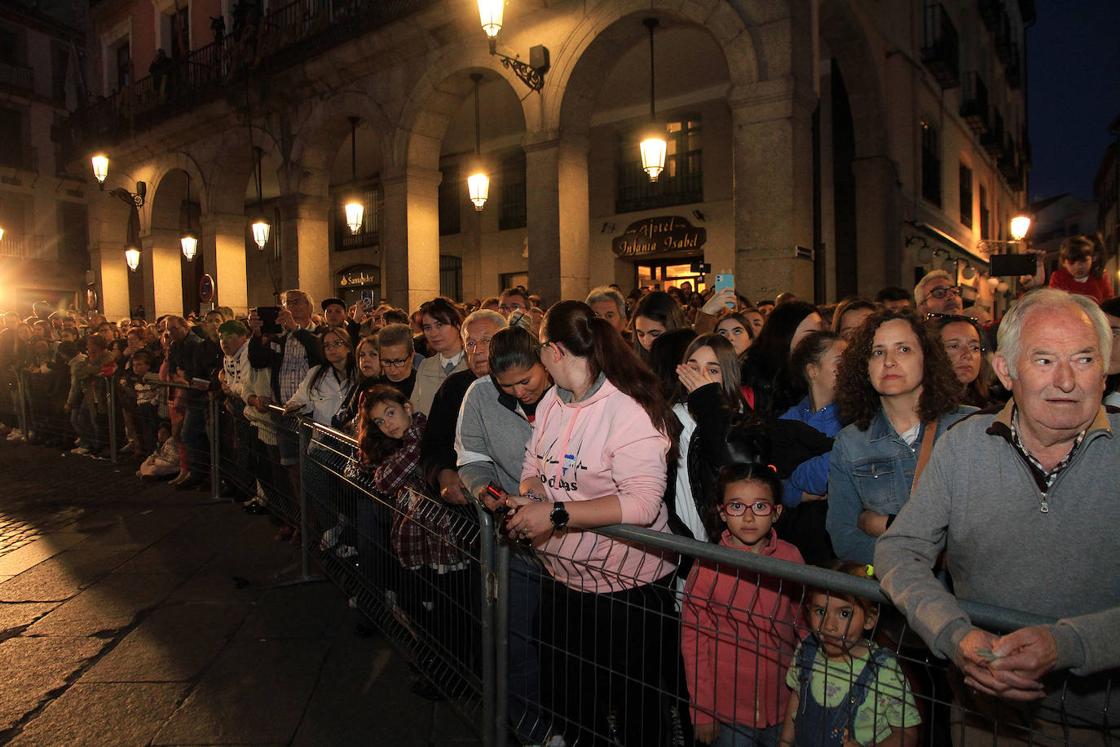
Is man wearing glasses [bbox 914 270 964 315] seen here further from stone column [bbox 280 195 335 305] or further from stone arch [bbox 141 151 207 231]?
stone arch [bbox 141 151 207 231]

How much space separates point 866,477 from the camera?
2715mm

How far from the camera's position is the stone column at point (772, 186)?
29.2ft

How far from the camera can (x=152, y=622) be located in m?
4.75

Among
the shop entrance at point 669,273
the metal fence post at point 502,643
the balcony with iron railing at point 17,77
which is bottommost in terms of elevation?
the metal fence post at point 502,643

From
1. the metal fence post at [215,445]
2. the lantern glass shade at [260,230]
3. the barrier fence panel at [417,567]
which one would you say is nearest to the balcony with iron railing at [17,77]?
the lantern glass shade at [260,230]

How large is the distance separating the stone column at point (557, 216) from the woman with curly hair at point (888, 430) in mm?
8378

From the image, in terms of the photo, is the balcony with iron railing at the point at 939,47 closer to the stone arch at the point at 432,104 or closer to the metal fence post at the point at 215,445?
the stone arch at the point at 432,104

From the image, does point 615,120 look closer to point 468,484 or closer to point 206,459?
point 206,459

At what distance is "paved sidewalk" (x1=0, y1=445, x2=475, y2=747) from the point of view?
11.5ft

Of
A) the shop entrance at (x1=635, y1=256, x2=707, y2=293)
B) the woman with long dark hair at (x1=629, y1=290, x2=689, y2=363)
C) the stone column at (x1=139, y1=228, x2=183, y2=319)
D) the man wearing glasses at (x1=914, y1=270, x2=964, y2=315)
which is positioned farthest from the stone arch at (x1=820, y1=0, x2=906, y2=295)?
the stone column at (x1=139, y1=228, x2=183, y2=319)

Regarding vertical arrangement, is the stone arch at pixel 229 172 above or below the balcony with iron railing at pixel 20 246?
below

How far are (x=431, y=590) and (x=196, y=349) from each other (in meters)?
6.81

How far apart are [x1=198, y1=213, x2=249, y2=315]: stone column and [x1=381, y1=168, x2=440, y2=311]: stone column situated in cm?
623

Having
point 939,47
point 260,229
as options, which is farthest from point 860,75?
point 260,229
